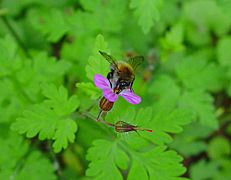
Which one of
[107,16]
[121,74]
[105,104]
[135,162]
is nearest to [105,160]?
[135,162]

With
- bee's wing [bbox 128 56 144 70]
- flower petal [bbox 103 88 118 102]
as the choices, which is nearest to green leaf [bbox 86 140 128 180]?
flower petal [bbox 103 88 118 102]

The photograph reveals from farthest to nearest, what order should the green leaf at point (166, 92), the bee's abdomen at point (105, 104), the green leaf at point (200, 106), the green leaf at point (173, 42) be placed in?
1. the green leaf at point (173, 42)
2. the green leaf at point (166, 92)
3. the green leaf at point (200, 106)
4. the bee's abdomen at point (105, 104)

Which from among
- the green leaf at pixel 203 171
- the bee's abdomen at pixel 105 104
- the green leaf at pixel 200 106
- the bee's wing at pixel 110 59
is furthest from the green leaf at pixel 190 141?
the bee's wing at pixel 110 59

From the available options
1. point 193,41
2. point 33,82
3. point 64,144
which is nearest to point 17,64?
point 33,82

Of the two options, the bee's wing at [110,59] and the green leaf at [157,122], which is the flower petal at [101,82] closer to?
the bee's wing at [110,59]

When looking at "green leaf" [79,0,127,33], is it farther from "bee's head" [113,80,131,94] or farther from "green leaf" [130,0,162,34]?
"bee's head" [113,80,131,94]

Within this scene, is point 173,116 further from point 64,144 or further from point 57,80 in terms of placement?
point 57,80
